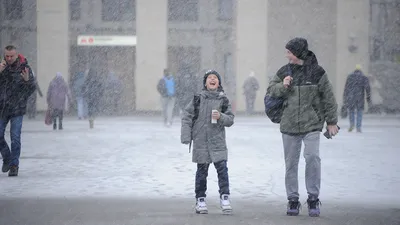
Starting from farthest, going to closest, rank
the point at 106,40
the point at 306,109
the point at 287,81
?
the point at 106,40, the point at 306,109, the point at 287,81

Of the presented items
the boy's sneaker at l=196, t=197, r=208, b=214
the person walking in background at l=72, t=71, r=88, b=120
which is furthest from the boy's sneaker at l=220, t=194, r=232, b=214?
the person walking in background at l=72, t=71, r=88, b=120

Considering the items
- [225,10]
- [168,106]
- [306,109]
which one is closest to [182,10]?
[225,10]

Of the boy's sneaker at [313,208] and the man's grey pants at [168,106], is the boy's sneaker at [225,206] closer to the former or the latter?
the boy's sneaker at [313,208]

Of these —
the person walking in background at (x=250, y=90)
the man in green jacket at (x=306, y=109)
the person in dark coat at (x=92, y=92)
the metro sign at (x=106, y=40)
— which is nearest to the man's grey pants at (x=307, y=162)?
the man in green jacket at (x=306, y=109)

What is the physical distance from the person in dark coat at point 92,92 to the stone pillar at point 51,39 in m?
9.70

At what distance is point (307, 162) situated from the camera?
769 cm

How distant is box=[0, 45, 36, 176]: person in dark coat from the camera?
34.6 ft

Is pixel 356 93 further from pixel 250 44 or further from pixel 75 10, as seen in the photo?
pixel 75 10

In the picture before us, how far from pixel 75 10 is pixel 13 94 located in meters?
24.4

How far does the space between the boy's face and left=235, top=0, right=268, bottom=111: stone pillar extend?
2613 cm

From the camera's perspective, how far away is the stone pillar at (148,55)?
34250mm

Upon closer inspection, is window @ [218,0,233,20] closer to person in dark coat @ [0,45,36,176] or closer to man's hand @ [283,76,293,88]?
person in dark coat @ [0,45,36,176]

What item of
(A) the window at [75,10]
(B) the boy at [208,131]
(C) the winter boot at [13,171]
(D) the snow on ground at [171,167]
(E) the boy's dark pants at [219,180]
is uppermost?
(A) the window at [75,10]

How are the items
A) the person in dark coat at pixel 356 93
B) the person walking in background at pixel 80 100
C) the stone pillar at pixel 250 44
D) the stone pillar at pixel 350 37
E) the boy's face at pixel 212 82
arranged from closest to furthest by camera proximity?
the boy's face at pixel 212 82 < the person in dark coat at pixel 356 93 < the person walking in background at pixel 80 100 < the stone pillar at pixel 350 37 < the stone pillar at pixel 250 44
